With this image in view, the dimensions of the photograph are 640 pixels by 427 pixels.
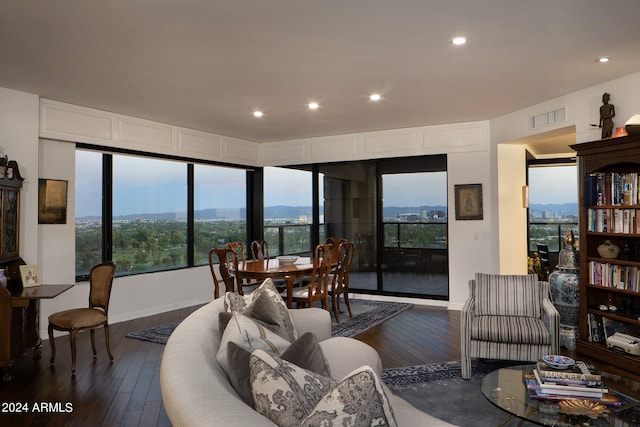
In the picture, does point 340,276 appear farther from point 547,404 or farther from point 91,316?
point 547,404

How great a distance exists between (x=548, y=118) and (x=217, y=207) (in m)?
5.05

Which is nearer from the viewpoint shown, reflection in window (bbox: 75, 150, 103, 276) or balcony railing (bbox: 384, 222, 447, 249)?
reflection in window (bbox: 75, 150, 103, 276)

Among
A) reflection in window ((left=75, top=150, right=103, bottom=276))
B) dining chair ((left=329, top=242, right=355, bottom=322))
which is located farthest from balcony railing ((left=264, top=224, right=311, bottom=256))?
reflection in window ((left=75, top=150, right=103, bottom=276))

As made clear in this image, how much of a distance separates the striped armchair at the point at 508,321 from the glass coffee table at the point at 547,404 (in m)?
0.66

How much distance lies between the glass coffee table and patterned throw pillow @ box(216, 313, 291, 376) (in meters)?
1.32

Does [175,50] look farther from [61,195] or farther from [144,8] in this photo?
[61,195]

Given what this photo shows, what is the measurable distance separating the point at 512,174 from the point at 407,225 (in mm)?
1705

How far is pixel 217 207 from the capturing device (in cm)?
736

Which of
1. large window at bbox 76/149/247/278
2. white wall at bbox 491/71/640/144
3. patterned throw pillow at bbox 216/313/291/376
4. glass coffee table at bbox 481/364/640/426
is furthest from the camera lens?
large window at bbox 76/149/247/278

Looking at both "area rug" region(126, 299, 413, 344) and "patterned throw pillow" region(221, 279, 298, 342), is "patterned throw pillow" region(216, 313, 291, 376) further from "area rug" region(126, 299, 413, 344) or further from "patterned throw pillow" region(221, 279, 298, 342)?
"area rug" region(126, 299, 413, 344)

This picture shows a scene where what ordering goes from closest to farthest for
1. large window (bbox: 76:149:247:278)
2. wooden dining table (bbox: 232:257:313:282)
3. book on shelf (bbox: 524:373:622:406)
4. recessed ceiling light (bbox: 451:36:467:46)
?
book on shelf (bbox: 524:373:622:406)
recessed ceiling light (bbox: 451:36:467:46)
wooden dining table (bbox: 232:257:313:282)
large window (bbox: 76:149:247:278)

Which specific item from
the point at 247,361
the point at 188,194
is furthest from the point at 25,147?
the point at 247,361

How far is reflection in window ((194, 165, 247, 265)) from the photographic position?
7037 millimetres

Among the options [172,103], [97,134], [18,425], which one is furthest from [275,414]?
[97,134]
